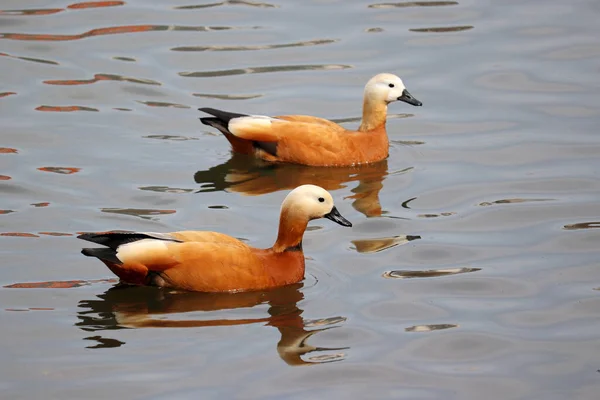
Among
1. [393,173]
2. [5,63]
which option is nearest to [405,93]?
[393,173]

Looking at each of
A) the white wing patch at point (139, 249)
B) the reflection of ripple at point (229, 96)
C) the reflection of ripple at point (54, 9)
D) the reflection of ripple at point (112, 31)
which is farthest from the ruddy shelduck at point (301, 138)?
the reflection of ripple at point (54, 9)

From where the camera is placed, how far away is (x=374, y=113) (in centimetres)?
1275

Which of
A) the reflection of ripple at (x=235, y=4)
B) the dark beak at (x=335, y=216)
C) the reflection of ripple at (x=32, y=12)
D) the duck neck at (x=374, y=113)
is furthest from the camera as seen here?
the reflection of ripple at (x=235, y=4)

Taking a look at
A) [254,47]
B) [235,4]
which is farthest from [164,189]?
[235,4]

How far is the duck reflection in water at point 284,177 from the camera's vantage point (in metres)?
11.6

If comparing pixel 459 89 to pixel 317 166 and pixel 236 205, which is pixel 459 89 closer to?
pixel 317 166

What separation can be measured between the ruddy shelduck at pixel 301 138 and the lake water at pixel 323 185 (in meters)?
0.18

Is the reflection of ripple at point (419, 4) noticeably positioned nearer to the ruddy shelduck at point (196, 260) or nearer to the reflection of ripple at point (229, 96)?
the reflection of ripple at point (229, 96)

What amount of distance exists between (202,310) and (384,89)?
4617 mm

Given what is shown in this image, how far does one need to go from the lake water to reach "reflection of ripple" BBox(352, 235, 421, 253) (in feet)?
0.18

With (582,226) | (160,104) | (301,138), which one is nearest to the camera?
(582,226)

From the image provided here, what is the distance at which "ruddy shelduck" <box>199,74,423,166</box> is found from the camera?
1237cm

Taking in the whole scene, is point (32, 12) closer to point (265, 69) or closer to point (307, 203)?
point (265, 69)

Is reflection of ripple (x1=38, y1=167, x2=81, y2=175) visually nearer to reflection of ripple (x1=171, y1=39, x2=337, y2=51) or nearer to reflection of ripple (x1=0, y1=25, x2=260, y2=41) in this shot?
reflection of ripple (x1=171, y1=39, x2=337, y2=51)
